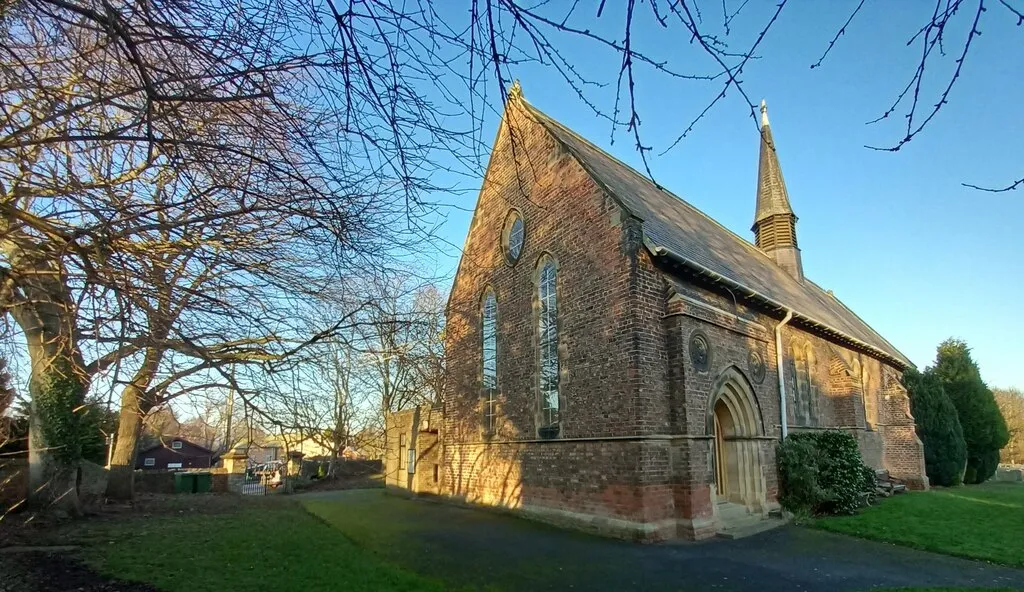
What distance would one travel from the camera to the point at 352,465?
31.1 m

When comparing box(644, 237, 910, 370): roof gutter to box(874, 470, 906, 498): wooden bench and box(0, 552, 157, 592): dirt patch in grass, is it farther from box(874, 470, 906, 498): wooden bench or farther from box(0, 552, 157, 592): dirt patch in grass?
box(0, 552, 157, 592): dirt patch in grass

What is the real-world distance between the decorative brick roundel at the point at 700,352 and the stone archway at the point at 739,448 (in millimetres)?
1026

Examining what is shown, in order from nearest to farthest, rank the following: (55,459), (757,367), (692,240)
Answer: (55,459), (757,367), (692,240)

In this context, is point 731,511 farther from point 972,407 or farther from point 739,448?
point 972,407

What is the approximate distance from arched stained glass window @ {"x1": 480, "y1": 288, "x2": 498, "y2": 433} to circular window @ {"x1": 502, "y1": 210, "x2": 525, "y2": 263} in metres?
1.39

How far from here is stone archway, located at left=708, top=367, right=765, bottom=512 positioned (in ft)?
41.0

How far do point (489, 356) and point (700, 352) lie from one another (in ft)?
20.7

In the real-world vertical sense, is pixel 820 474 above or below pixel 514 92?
below

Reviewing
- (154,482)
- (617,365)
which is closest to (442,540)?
(617,365)

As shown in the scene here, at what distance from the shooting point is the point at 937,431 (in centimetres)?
2031

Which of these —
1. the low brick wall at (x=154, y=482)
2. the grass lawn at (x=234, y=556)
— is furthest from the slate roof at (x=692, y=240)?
the low brick wall at (x=154, y=482)

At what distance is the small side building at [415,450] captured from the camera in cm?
1844

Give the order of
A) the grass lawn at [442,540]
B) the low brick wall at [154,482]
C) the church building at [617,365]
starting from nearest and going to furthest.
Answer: the grass lawn at [442,540], the church building at [617,365], the low brick wall at [154,482]

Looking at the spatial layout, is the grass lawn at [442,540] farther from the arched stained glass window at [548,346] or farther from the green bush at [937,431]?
the green bush at [937,431]
